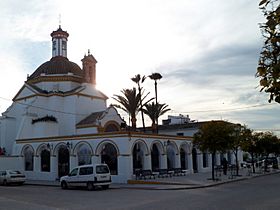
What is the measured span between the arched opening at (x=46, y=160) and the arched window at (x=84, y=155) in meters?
3.80

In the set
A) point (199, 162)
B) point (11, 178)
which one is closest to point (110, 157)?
point (11, 178)

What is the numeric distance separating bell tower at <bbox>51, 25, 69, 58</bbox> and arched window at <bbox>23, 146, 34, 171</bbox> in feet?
52.5

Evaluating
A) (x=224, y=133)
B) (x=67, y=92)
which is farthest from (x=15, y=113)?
(x=224, y=133)

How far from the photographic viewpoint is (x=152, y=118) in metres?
46.6

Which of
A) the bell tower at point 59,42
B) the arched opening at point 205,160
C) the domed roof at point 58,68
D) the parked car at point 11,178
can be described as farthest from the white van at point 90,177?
the bell tower at point 59,42

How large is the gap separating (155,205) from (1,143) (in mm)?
33284

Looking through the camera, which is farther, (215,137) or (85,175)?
(215,137)

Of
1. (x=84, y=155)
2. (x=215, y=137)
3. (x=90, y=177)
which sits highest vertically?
(x=215, y=137)

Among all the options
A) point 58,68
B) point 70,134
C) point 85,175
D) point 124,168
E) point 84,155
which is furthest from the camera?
point 58,68

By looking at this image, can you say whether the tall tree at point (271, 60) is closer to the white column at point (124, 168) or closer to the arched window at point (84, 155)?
the white column at point (124, 168)

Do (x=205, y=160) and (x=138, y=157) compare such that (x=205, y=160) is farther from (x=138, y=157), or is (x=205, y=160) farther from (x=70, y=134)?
(x=70, y=134)

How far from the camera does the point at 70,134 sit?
40156mm

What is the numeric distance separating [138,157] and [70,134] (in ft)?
37.4

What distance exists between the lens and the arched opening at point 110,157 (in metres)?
29.4
